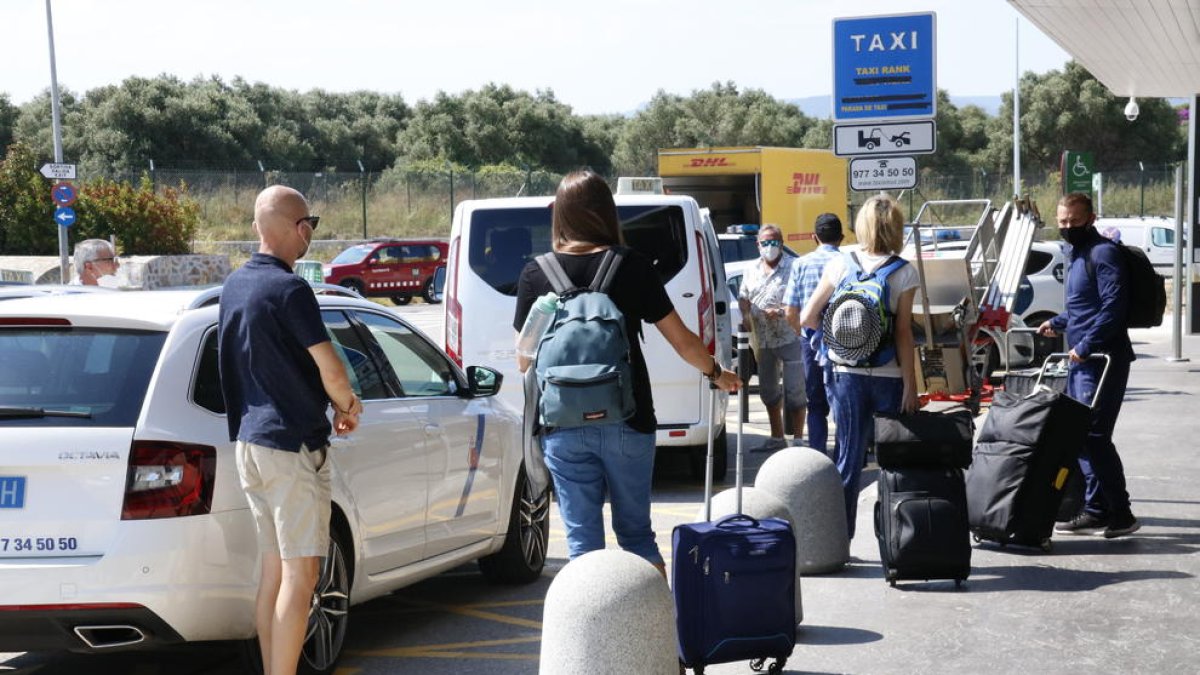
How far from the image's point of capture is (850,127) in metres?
11.2

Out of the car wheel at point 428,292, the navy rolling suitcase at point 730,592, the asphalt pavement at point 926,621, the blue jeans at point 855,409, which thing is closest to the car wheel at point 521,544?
the asphalt pavement at point 926,621

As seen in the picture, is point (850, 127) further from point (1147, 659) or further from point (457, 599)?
point (1147, 659)

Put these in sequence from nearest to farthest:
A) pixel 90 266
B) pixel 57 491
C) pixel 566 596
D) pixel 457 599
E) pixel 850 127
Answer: pixel 566 596 → pixel 57 491 → pixel 457 599 → pixel 90 266 → pixel 850 127

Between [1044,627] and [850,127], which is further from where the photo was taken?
[850,127]

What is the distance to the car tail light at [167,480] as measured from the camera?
18.3 feet

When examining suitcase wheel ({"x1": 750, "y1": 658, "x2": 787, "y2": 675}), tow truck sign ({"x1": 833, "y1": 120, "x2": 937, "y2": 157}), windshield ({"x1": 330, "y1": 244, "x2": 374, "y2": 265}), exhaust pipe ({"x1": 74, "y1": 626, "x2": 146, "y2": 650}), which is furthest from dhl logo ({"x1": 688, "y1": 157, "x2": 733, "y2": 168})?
exhaust pipe ({"x1": 74, "y1": 626, "x2": 146, "y2": 650})

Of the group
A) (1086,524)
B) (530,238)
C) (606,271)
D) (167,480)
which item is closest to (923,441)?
(1086,524)

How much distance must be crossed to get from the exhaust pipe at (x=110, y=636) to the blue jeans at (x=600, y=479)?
1595mm

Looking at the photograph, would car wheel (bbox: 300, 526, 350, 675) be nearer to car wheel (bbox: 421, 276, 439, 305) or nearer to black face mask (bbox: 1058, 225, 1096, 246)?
black face mask (bbox: 1058, 225, 1096, 246)

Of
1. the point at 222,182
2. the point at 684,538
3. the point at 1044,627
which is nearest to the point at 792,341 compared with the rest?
the point at 1044,627

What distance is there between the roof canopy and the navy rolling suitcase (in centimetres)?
867

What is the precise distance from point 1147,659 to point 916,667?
0.96 metres

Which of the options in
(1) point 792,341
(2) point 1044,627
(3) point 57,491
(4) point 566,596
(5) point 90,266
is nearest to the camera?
(4) point 566,596

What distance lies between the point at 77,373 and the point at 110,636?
3.29 feet
